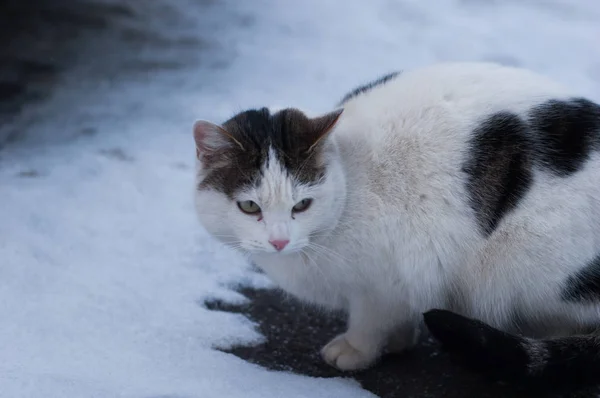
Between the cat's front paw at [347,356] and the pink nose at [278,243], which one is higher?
the pink nose at [278,243]

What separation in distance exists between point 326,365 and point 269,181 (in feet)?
2.40

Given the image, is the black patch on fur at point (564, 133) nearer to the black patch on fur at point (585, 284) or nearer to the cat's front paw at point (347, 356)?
the black patch on fur at point (585, 284)

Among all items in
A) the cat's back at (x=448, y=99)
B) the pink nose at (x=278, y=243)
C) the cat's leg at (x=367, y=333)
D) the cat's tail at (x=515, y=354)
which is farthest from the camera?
the cat's leg at (x=367, y=333)

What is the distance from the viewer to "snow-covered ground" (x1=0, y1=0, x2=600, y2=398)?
2.20 metres

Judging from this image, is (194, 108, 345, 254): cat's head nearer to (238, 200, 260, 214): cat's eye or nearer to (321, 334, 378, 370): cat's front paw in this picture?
(238, 200, 260, 214): cat's eye

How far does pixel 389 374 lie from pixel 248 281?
0.75m

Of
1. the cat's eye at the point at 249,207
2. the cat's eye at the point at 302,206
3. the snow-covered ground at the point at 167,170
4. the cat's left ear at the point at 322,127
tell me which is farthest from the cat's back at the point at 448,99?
the snow-covered ground at the point at 167,170

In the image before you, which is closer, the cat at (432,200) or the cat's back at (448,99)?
the cat at (432,200)

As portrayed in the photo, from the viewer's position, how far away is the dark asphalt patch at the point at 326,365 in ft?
7.30

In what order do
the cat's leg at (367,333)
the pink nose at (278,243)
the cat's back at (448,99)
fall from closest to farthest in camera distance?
the pink nose at (278,243), the cat's back at (448,99), the cat's leg at (367,333)

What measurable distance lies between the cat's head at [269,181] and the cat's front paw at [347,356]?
469 millimetres

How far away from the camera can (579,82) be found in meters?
4.24

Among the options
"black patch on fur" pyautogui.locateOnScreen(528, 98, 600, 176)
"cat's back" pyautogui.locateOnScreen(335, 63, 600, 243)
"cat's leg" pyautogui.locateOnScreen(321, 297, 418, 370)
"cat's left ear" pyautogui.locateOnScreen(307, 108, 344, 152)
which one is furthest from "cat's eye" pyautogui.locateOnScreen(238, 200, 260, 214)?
"black patch on fur" pyautogui.locateOnScreen(528, 98, 600, 176)

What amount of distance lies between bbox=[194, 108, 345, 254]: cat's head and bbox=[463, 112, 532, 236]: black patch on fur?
40cm
